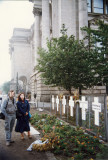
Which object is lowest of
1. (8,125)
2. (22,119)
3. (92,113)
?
(8,125)

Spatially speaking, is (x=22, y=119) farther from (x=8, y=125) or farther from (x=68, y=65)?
(x=68, y=65)

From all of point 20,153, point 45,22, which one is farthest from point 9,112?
point 45,22

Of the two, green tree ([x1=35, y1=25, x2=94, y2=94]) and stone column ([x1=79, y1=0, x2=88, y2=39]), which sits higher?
stone column ([x1=79, y1=0, x2=88, y2=39])

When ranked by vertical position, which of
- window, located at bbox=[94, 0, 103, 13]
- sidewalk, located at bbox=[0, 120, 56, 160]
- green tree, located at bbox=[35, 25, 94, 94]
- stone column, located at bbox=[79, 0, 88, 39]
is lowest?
sidewalk, located at bbox=[0, 120, 56, 160]

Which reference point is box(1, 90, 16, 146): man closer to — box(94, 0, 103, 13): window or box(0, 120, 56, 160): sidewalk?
box(0, 120, 56, 160): sidewalk

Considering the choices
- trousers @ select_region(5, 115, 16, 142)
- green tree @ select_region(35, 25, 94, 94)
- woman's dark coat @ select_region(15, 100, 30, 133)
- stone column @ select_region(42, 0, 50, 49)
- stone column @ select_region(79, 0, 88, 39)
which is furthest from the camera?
stone column @ select_region(42, 0, 50, 49)

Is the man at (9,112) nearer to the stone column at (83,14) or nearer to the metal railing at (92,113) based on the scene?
the metal railing at (92,113)

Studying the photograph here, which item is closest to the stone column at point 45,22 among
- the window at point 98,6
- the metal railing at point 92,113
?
the window at point 98,6


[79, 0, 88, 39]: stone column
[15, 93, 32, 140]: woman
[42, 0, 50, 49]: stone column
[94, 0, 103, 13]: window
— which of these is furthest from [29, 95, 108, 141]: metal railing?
Answer: [94, 0, 103, 13]: window

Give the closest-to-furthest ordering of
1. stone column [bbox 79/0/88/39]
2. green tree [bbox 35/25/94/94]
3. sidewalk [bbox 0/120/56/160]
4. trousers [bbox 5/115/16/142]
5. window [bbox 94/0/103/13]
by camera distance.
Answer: sidewalk [bbox 0/120/56/160]
trousers [bbox 5/115/16/142]
green tree [bbox 35/25/94/94]
stone column [bbox 79/0/88/39]
window [bbox 94/0/103/13]

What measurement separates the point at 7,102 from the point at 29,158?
226 centimetres

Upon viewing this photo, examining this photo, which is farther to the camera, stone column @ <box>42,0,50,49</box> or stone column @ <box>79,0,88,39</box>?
stone column @ <box>42,0,50,49</box>

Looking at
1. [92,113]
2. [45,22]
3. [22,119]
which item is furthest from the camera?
[45,22]

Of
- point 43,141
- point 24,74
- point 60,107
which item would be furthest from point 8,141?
point 24,74
